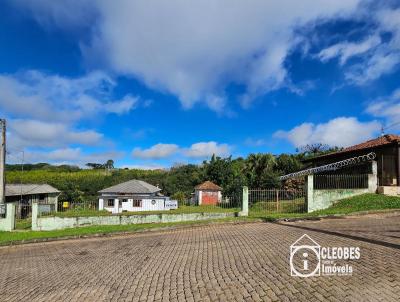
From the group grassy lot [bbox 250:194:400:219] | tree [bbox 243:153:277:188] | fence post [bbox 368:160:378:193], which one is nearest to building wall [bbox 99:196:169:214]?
tree [bbox 243:153:277:188]

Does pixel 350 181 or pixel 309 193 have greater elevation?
pixel 350 181

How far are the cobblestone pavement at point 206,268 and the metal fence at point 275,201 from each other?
17.2ft

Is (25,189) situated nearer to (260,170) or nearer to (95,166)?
(260,170)

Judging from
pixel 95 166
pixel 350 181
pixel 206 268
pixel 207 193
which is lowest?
pixel 206 268

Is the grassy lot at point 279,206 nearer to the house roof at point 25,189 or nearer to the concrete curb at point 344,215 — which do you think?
the concrete curb at point 344,215

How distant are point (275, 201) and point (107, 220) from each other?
9556 mm

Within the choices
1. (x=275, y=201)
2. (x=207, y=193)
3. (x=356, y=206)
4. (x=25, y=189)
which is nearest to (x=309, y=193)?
(x=275, y=201)

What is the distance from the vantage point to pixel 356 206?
1733 centimetres

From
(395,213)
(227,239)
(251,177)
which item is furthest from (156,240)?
(251,177)

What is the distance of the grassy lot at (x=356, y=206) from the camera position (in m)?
16.4

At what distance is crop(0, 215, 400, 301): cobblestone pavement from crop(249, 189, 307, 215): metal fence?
207 inches

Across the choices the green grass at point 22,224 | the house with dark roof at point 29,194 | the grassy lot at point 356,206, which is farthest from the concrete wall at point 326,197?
the house with dark roof at point 29,194

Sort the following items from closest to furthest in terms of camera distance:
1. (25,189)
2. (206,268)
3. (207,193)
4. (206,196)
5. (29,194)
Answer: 1. (206,268)
2. (29,194)
3. (25,189)
4. (206,196)
5. (207,193)

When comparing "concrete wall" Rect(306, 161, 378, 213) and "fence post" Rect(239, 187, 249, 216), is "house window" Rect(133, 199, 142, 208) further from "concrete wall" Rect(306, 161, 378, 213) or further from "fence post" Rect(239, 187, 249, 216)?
"concrete wall" Rect(306, 161, 378, 213)
